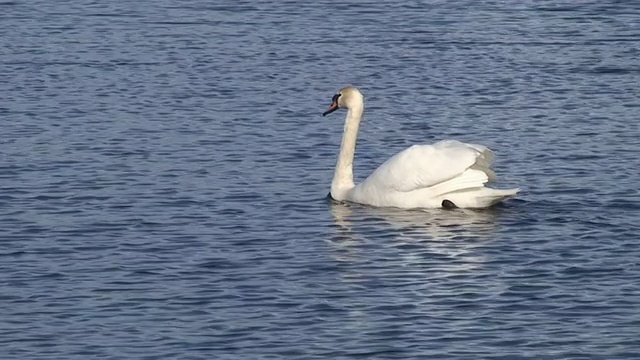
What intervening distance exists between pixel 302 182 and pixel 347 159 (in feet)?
1.74

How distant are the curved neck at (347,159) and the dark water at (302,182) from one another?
0.68 feet

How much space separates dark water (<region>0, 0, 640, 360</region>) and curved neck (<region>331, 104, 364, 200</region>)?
0.21 m

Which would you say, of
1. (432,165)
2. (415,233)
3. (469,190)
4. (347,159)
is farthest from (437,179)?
(347,159)

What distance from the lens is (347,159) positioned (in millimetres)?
19609

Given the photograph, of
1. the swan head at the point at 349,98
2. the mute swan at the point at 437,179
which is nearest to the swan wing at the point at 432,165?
the mute swan at the point at 437,179

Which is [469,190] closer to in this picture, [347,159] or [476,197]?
[476,197]

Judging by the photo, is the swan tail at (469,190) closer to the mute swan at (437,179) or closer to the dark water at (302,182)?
the mute swan at (437,179)

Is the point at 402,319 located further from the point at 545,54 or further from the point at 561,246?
the point at 545,54

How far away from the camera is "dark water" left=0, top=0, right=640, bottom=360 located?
46.2ft

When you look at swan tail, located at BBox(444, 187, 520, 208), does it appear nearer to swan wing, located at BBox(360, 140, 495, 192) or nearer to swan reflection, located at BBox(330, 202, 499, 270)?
swan reflection, located at BBox(330, 202, 499, 270)

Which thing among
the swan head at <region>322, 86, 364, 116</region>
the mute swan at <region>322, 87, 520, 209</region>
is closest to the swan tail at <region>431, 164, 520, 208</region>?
the mute swan at <region>322, 87, 520, 209</region>

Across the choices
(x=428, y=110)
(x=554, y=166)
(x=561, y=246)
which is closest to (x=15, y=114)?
(x=428, y=110)

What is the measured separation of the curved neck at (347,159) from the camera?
62.8 ft

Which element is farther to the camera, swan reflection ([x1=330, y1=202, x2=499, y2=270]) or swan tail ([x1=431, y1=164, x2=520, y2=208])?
swan tail ([x1=431, y1=164, x2=520, y2=208])
